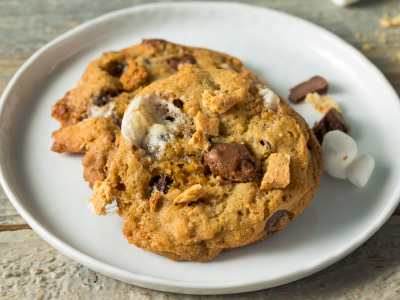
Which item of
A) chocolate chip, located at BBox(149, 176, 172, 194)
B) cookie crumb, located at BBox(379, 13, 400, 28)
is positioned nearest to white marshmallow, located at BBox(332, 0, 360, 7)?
cookie crumb, located at BBox(379, 13, 400, 28)

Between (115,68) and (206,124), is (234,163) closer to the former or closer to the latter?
(206,124)

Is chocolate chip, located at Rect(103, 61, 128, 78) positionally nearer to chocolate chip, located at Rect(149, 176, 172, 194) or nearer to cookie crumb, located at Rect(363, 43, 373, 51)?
chocolate chip, located at Rect(149, 176, 172, 194)

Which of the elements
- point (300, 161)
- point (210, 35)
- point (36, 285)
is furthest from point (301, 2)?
point (36, 285)

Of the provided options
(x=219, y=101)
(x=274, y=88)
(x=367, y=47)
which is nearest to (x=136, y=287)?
(x=219, y=101)

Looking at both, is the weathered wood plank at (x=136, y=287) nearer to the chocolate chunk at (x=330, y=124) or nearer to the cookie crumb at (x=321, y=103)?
the chocolate chunk at (x=330, y=124)

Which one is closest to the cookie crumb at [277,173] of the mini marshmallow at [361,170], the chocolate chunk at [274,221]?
the chocolate chunk at [274,221]

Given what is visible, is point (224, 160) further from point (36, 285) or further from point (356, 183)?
point (36, 285)
